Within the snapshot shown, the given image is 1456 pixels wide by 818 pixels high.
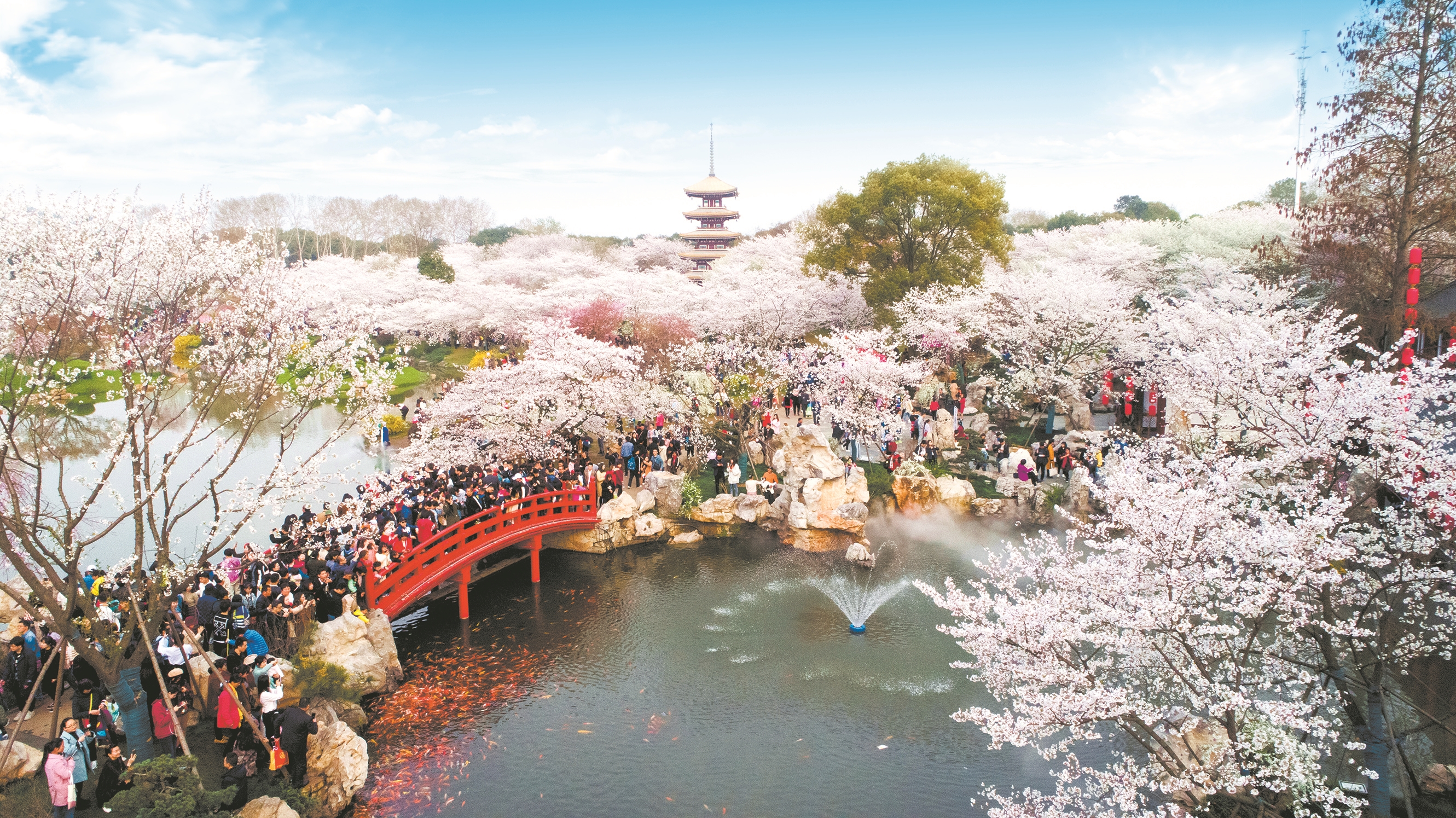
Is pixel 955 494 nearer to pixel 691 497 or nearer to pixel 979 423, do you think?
pixel 979 423

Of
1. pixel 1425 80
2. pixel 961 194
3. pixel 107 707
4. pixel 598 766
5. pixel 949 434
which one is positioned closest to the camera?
pixel 107 707

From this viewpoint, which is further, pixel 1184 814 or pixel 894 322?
pixel 894 322

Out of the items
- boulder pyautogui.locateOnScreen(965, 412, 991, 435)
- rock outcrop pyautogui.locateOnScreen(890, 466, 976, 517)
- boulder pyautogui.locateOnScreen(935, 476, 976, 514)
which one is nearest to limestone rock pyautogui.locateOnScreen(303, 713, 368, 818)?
rock outcrop pyautogui.locateOnScreen(890, 466, 976, 517)

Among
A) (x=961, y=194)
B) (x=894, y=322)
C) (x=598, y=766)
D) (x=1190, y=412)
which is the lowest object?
(x=598, y=766)

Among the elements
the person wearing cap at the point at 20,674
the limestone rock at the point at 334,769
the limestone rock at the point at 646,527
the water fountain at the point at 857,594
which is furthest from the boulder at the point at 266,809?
the limestone rock at the point at 646,527

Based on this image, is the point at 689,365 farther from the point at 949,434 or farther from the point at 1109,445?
the point at 1109,445

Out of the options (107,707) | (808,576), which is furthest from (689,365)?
(107,707)

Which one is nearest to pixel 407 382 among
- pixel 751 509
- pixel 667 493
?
pixel 667 493
